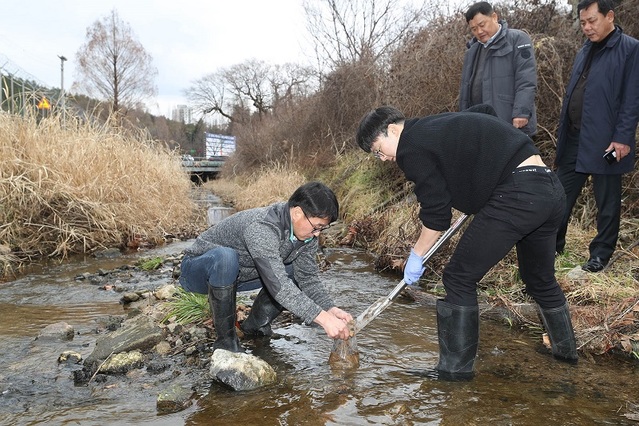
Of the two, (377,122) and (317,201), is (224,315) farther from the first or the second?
(377,122)

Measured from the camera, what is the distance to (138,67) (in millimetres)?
35438

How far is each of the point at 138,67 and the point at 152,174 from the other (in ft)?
97.0

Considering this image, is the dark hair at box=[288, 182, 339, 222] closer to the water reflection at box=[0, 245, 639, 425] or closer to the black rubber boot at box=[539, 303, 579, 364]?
the water reflection at box=[0, 245, 639, 425]

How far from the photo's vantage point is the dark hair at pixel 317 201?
2.84m

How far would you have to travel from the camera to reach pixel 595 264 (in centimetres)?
402

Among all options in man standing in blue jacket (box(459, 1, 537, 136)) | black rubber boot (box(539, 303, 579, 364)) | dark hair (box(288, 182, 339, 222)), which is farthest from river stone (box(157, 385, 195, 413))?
man standing in blue jacket (box(459, 1, 537, 136))

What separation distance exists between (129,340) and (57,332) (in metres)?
0.74

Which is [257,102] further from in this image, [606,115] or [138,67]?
[606,115]

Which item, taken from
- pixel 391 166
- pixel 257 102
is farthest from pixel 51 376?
pixel 257 102

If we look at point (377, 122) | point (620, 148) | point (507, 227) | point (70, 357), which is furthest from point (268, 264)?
point (620, 148)

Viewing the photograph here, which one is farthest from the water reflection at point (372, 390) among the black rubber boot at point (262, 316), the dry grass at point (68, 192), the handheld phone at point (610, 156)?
the dry grass at point (68, 192)

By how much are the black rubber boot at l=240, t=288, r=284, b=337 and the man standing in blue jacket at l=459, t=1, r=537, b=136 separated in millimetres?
2533

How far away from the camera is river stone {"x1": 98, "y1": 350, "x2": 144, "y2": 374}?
9.86 ft

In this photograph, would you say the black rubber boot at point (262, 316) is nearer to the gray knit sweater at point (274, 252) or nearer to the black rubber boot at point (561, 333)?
the gray knit sweater at point (274, 252)
